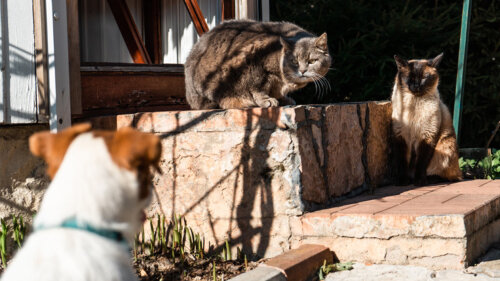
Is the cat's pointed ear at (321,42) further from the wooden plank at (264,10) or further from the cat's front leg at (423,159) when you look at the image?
the wooden plank at (264,10)

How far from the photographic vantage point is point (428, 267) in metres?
3.25

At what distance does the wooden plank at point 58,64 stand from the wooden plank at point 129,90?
1.33 ft

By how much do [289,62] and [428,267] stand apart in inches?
71.3

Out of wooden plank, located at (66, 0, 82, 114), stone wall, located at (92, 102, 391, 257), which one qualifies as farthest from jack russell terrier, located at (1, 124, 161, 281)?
wooden plank, located at (66, 0, 82, 114)

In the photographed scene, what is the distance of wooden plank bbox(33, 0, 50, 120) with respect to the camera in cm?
374

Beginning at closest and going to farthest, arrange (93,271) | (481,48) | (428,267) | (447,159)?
(93,271) → (428,267) → (447,159) → (481,48)

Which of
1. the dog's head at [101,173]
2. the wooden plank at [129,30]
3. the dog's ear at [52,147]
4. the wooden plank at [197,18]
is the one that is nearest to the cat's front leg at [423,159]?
the wooden plank at [197,18]

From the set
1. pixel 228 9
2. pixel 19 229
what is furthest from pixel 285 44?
pixel 19 229

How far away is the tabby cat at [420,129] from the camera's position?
4828 millimetres

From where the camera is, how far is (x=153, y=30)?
21.7 ft

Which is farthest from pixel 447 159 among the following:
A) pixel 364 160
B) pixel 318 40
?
pixel 318 40

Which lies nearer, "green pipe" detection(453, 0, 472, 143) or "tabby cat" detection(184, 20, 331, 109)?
"tabby cat" detection(184, 20, 331, 109)

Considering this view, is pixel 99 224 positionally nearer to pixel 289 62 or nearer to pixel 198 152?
pixel 198 152

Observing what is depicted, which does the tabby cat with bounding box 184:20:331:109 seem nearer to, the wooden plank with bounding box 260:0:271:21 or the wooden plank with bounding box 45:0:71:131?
the wooden plank with bounding box 45:0:71:131
